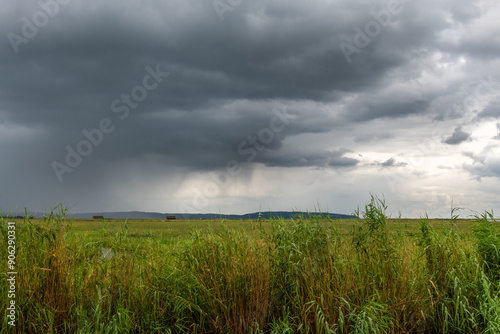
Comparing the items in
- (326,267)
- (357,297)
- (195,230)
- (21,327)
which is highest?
(195,230)

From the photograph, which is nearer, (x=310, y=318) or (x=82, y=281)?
(x=310, y=318)

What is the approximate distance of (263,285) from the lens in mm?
7383

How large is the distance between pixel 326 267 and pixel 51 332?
5165 millimetres

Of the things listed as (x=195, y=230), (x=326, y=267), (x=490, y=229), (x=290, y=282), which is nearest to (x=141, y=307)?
(x=195, y=230)

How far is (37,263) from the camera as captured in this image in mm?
7531

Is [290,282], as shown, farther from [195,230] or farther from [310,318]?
[195,230]

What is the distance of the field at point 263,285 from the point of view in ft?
23.4

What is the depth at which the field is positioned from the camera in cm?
712

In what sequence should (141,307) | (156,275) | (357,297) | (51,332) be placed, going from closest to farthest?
1. (51,332)
2. (357,297)
3. (141,307)
4. (156,275)

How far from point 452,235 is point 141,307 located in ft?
24.4

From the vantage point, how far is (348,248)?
7.83 m

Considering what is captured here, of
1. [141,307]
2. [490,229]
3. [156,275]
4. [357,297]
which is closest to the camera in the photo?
[357,297]

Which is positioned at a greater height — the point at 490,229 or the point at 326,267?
the point at 490,229

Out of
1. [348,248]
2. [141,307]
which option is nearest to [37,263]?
[141,307]
